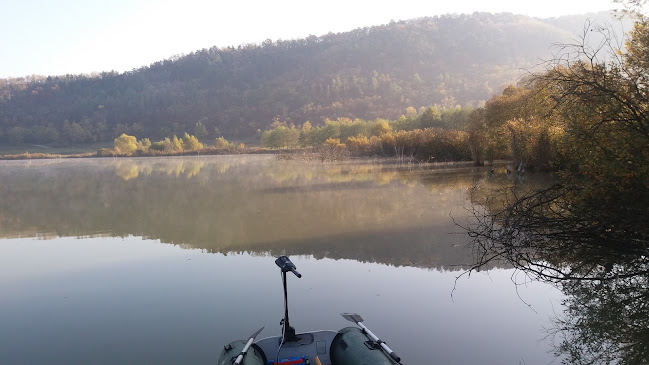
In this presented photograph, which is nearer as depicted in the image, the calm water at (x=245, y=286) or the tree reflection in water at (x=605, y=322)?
the tree reflection in water at (x=605, y=322)

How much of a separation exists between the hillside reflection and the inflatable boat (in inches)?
173

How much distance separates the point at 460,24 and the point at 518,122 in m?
163

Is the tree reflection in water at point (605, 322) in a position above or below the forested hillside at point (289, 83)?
below

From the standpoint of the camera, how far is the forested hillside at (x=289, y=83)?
12912 centimetres

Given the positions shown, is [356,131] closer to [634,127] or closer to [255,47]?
[634,127]

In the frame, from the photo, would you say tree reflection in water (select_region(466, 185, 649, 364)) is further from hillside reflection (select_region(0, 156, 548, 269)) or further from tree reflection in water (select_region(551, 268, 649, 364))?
hillside reflection (select_region(0, 156, 548, 269))

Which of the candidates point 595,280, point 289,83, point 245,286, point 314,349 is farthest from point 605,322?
point 289,83

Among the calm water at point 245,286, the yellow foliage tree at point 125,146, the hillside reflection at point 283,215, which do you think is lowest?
the yellow foliage tree at point 125,146

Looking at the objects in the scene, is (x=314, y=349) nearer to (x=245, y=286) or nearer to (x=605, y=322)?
(x=245, y=286)

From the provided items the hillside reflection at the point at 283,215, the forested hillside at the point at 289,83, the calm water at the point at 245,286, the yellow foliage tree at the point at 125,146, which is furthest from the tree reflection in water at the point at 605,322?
the forested hillside at the point at 289,83

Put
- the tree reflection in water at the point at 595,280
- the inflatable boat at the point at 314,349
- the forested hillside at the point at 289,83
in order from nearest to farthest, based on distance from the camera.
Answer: the inflatable boat at the point at 314,349, the tree reflection in water at the point at 595,280, the forested hillside at the point at 289,83

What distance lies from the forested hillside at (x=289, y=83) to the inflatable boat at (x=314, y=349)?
4630 inches

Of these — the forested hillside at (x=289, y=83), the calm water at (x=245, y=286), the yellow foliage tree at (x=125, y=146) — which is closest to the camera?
the calm water at (x=245, y=286)

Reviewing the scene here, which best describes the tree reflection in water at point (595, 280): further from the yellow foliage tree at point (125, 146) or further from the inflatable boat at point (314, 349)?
the yellow foliage tree at point (125, 146)
